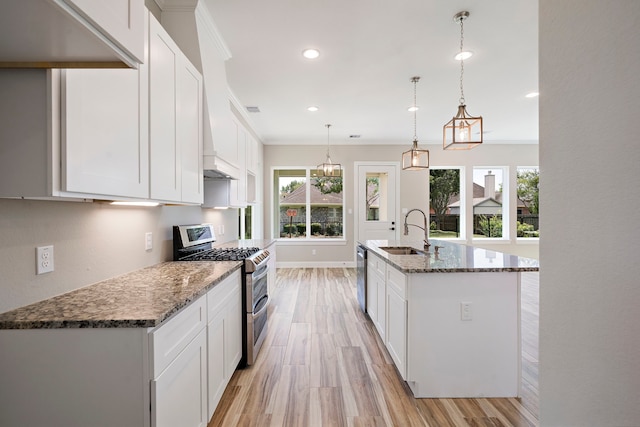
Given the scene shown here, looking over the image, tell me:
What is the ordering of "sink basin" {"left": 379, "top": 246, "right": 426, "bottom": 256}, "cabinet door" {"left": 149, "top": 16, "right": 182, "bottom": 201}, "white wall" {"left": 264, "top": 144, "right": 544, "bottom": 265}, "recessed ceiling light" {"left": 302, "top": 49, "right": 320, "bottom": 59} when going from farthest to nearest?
"white wall" {"left": 264, "top": 144, "right": 544, "bottom": 265} < "sink basin" {"left": 379, "top": 246, "right": 426, "bottom": 256} < "recessed ceiling light" {"left": 302, "top": 49, "right": 320, "bottom": 59} < "cabinet door" {"left": 149, "top": 16, "right": 182, "bottom": 201}

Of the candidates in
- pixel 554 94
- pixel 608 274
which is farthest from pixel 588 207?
pixel 554 94

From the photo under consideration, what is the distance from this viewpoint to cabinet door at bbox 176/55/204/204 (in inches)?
73.2

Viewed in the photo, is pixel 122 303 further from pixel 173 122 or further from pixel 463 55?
pixel 463 55

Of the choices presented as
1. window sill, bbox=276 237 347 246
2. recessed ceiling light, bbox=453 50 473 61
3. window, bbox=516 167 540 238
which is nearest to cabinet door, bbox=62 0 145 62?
recessed ceiling light, bbox=453 50 473 61

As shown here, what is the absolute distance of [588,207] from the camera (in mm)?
659

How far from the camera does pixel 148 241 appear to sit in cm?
205

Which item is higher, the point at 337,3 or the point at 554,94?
the point at 337,3

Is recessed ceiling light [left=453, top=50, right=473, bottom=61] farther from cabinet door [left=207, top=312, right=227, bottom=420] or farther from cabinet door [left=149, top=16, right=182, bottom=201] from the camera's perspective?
cabinet door [left=207, top=312, right=227, bottom=420]

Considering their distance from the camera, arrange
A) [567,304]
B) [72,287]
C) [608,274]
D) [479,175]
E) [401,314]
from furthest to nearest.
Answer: [479,175]
[401,314]
[72,287]
[567,304]
[608,274]

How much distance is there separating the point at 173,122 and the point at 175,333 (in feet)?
4.01

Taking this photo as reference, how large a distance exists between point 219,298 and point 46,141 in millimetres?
1139

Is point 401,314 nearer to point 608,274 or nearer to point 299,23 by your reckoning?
point 608,274

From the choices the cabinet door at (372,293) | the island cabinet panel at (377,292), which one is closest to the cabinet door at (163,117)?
the island cabinet panel at (377,292)

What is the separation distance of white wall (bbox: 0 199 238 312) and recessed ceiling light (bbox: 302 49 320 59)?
6.56ft
